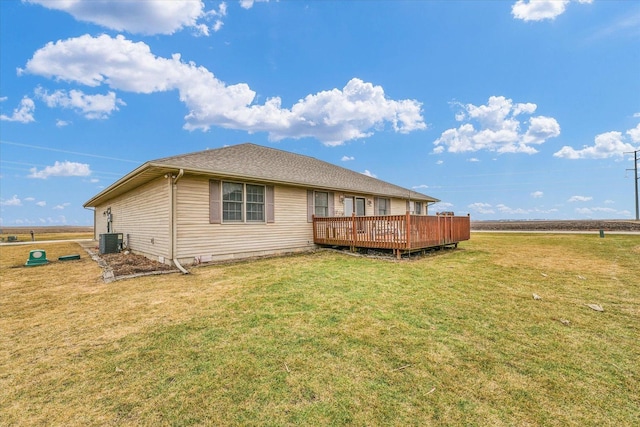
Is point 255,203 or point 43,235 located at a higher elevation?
point 255,203

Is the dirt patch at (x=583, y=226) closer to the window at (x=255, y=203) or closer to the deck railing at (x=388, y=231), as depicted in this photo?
the deck railing at (x=388, y=231)

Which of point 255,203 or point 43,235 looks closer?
point 255,203

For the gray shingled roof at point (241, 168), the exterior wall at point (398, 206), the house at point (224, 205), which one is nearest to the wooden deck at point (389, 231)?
the house at point (224, 205)

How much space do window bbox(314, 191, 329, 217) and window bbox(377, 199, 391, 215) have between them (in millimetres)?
4008

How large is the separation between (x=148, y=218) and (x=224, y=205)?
3.20 metres

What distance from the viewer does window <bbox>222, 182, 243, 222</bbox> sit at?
347 inches

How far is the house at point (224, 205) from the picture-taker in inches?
312

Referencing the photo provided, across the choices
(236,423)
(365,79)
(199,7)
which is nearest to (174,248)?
(236,423)

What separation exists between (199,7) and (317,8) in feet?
19.4

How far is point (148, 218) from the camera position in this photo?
967cm

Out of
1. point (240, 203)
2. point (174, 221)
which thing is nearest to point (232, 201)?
point (240, 203)

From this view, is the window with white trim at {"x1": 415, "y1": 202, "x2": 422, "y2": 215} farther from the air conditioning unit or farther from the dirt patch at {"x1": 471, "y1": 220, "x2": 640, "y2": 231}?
the air conditioning unit

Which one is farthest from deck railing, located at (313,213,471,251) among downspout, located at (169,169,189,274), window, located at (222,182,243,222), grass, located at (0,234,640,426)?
downspout, located at (169,169,189,274)

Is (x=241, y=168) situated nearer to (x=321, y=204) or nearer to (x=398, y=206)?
(x=321, y=204)
